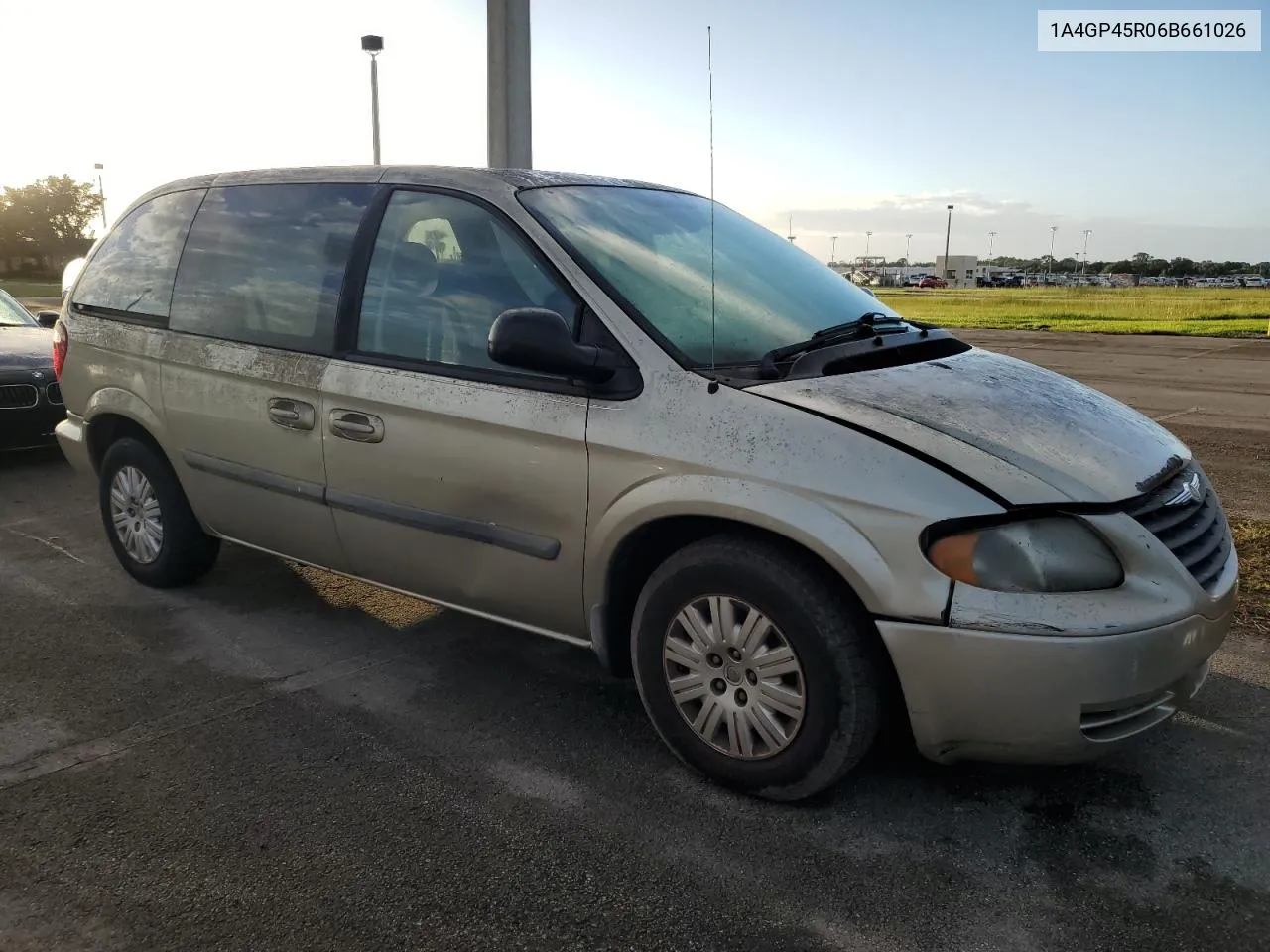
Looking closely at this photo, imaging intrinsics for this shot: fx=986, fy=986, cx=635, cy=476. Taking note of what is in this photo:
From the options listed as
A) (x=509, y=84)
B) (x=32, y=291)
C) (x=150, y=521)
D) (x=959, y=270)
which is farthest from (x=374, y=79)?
(x=959, y=270)

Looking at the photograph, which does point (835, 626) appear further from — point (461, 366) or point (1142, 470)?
point (461, 366)

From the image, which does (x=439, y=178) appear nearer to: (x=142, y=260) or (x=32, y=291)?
(x=142, y=260)

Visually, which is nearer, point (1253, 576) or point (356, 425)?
point (356, 425)

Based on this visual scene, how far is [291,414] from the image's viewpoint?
12.0ft

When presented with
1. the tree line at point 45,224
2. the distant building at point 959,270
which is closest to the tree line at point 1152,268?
the distant building at point 959,270

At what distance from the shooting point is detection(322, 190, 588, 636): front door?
3.04 metres

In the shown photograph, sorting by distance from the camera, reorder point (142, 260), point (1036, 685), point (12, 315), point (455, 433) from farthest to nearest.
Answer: point (12, 315), point (142, 260), point (455, 433), point (1036, 685)

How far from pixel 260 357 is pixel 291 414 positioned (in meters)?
0.31

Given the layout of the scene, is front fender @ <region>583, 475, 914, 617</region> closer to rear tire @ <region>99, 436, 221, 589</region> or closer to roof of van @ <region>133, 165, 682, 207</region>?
roof of van @ <region>133, 165, 682, 207</region>

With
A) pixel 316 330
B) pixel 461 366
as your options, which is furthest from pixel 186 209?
pixel 461 366

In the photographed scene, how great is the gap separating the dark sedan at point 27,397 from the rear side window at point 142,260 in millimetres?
2567

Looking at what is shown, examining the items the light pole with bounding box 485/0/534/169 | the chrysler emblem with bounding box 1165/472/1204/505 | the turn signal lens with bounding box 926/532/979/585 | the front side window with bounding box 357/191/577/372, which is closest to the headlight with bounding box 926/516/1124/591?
the turn signal lens with bounding box 926/532/979/585

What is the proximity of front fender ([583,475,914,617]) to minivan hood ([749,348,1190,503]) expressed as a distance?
0.88 feet

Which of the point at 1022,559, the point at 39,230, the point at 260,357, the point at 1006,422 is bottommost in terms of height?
the point at 1022,559
